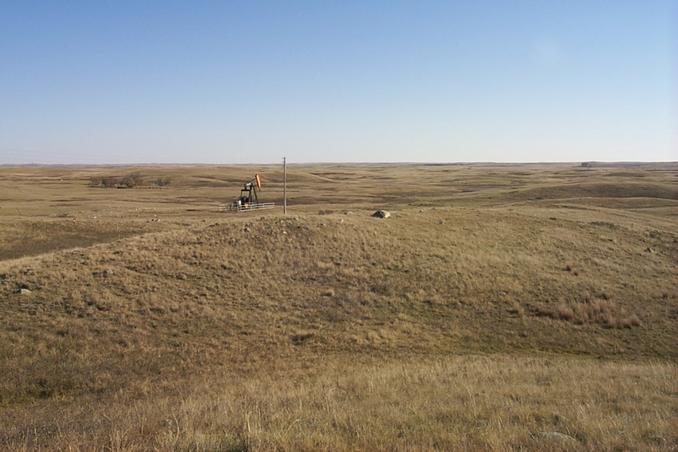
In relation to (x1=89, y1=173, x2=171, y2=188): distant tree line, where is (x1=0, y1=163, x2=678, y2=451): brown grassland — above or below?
below

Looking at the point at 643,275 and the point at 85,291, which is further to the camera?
the point at 643,275

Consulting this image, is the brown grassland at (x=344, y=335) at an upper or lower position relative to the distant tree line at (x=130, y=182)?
lower

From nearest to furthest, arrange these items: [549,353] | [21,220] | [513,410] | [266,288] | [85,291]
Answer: [513,410]
[549,353]
[85,291]
[266,288]
[21,220]

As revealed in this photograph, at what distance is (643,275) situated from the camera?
2711 centimetres

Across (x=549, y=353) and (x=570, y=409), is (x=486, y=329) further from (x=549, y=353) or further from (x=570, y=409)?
(x=570, y=409)

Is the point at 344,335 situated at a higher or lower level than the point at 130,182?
lower

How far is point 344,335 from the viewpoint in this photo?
1834 centimetres

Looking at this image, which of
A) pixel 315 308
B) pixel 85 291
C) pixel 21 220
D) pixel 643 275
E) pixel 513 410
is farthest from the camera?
pixel 21 220

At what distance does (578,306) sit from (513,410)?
48.0 feet

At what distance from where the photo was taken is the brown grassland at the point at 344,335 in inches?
315

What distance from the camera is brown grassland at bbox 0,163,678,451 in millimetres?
8008

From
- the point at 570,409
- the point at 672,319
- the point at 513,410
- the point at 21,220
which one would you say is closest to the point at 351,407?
the point at 513,410

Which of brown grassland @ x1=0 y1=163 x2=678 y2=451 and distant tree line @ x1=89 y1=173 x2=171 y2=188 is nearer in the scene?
brown grassland @ x1=0 y1=163 x2=678 y2=451

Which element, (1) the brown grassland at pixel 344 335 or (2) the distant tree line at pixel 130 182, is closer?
(1) the brown grassland at pixel 344 335
